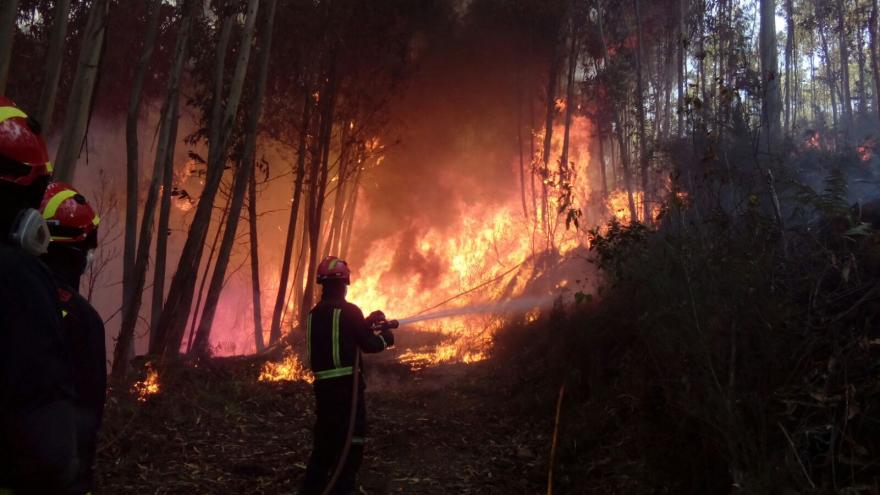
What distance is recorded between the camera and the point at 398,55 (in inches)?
589

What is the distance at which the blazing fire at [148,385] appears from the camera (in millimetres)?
6254

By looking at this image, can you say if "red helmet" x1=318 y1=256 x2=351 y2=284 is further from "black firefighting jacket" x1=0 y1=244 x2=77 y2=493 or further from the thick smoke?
the thick smoke

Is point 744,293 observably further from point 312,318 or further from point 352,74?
point 352,74

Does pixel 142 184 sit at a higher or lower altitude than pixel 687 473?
higher

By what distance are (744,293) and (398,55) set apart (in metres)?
13.1

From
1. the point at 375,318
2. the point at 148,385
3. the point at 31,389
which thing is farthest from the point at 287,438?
the point at 31,389

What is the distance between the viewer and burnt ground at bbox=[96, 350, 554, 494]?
4.65 metres

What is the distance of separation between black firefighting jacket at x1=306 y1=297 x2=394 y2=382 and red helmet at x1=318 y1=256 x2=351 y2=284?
18 centimetres

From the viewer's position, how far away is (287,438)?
5.85 meters

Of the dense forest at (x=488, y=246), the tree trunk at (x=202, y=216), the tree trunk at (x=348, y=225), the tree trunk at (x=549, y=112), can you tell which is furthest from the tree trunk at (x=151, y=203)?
the tree trunk at (x=348, y=225)

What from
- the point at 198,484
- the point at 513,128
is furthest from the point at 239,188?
the point at 513,128

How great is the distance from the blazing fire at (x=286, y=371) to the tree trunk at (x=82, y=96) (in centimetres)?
384

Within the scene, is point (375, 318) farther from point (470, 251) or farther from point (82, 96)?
point (470, 251)

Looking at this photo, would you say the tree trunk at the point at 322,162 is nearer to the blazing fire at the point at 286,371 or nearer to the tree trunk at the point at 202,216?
the blazing fire at the point at 286,371
